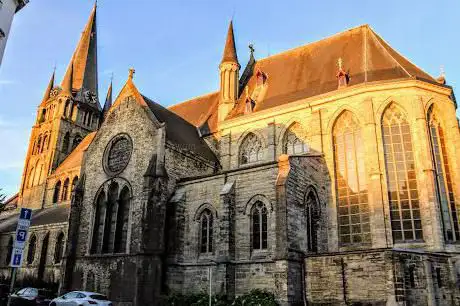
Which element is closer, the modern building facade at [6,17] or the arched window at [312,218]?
the modern building facade at [6,17]

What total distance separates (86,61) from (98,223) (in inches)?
1055

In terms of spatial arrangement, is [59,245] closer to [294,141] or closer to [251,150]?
[251,150]

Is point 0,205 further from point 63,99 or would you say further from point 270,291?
point 63,99

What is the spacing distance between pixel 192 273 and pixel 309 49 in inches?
631

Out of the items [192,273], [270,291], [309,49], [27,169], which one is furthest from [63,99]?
[270,291]

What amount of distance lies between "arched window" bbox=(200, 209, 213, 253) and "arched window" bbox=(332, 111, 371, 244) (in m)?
6.13

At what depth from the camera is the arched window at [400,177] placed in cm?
1761

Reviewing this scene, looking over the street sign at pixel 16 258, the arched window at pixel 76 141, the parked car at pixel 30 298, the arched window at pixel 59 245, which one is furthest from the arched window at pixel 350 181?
the arched window at pixel 76 141

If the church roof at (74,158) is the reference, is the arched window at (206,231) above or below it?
below

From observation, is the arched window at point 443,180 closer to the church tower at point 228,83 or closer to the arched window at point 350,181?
the arched window at point 350,181

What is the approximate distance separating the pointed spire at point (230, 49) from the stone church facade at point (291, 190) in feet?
0.67

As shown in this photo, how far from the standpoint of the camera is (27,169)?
4091cm

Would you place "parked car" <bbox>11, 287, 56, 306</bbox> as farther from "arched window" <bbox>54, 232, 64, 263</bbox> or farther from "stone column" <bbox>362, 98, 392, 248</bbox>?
"stone column" <bbox>362, 98, 392, 248</bbox>

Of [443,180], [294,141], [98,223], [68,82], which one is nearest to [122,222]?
[98,223]
